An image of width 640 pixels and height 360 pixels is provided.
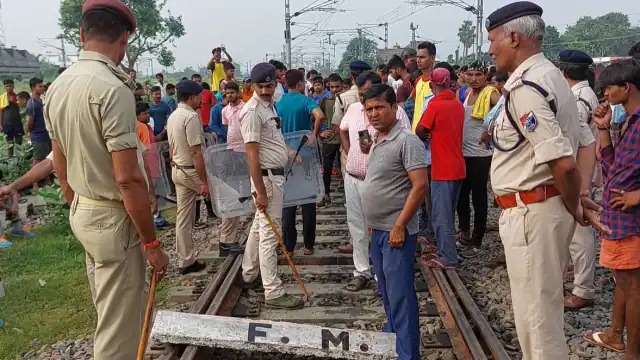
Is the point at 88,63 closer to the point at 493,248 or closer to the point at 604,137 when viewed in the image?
the point at 604,137

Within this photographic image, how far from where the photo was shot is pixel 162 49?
52156 mm

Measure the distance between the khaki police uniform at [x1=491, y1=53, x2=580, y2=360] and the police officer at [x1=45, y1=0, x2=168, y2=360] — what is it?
1.88 m

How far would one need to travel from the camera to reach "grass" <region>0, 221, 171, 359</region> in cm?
471

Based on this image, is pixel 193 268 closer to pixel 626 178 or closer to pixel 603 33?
pixel 626 178

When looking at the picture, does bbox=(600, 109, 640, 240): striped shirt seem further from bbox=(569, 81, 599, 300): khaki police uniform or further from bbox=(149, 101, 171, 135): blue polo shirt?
bbox=(149, 101, 171, 135): blue polo shirt

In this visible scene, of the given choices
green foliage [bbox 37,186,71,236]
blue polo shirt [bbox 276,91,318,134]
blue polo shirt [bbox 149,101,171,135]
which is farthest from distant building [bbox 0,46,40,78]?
blue polo shirt [bbox 276,91,318,134]

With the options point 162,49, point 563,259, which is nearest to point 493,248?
point 563,259

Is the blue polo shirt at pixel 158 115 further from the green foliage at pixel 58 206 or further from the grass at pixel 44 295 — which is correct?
the grass at pixel 44 295

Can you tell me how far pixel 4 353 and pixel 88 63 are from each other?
291 cm

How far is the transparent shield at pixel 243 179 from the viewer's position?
5.64 metres

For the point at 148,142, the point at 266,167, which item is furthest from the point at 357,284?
the point at 148,142

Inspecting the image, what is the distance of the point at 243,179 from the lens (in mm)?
5750

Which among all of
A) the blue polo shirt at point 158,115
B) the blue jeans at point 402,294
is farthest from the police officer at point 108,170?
the blue polo shirt at point 158,115

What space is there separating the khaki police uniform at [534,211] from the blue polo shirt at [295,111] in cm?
408
